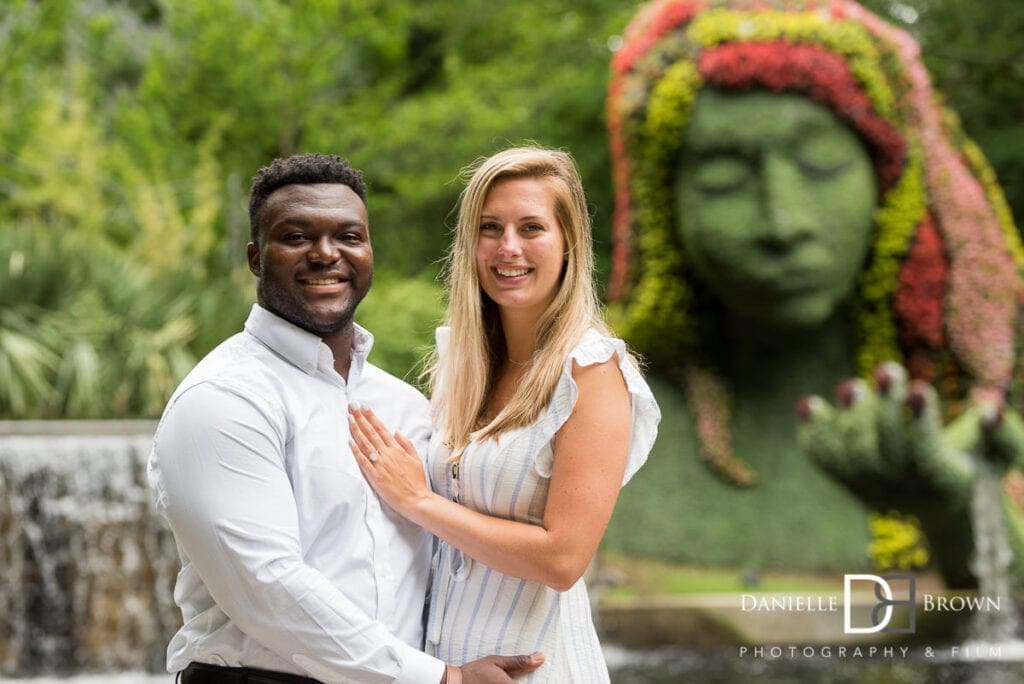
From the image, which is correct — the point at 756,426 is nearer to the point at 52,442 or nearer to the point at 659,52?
the point at 659,52

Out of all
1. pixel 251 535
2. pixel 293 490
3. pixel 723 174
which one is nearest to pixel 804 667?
pixel 723 174

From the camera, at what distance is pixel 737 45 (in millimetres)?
8594

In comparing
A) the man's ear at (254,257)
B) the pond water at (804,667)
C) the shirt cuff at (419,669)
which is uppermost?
the man's ear at (254,257)

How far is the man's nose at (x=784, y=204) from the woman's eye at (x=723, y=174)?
0.14 m

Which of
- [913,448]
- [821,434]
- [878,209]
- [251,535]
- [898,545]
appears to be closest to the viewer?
[251,535]

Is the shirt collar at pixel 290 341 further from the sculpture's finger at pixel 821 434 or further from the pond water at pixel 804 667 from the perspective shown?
the sculpture's finger at pixel 821 434

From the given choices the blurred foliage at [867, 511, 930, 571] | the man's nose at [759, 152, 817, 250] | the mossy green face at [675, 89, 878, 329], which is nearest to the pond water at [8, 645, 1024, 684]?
the blurred foliage at [867, 511, 930, 571]

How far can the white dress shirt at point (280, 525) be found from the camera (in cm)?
207

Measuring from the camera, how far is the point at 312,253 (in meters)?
2.25

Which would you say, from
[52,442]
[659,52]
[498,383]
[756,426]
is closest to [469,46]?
[659,52]

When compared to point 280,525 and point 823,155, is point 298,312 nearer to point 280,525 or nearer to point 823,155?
point 280,525

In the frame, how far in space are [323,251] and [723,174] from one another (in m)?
6.65

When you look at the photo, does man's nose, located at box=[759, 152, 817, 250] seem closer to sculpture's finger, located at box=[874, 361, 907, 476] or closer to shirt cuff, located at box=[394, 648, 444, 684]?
sculpture's finger, located at box=[874, 361, 907, 476]

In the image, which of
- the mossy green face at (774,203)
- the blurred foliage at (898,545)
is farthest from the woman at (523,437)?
the blurred foliage at (898,545)
